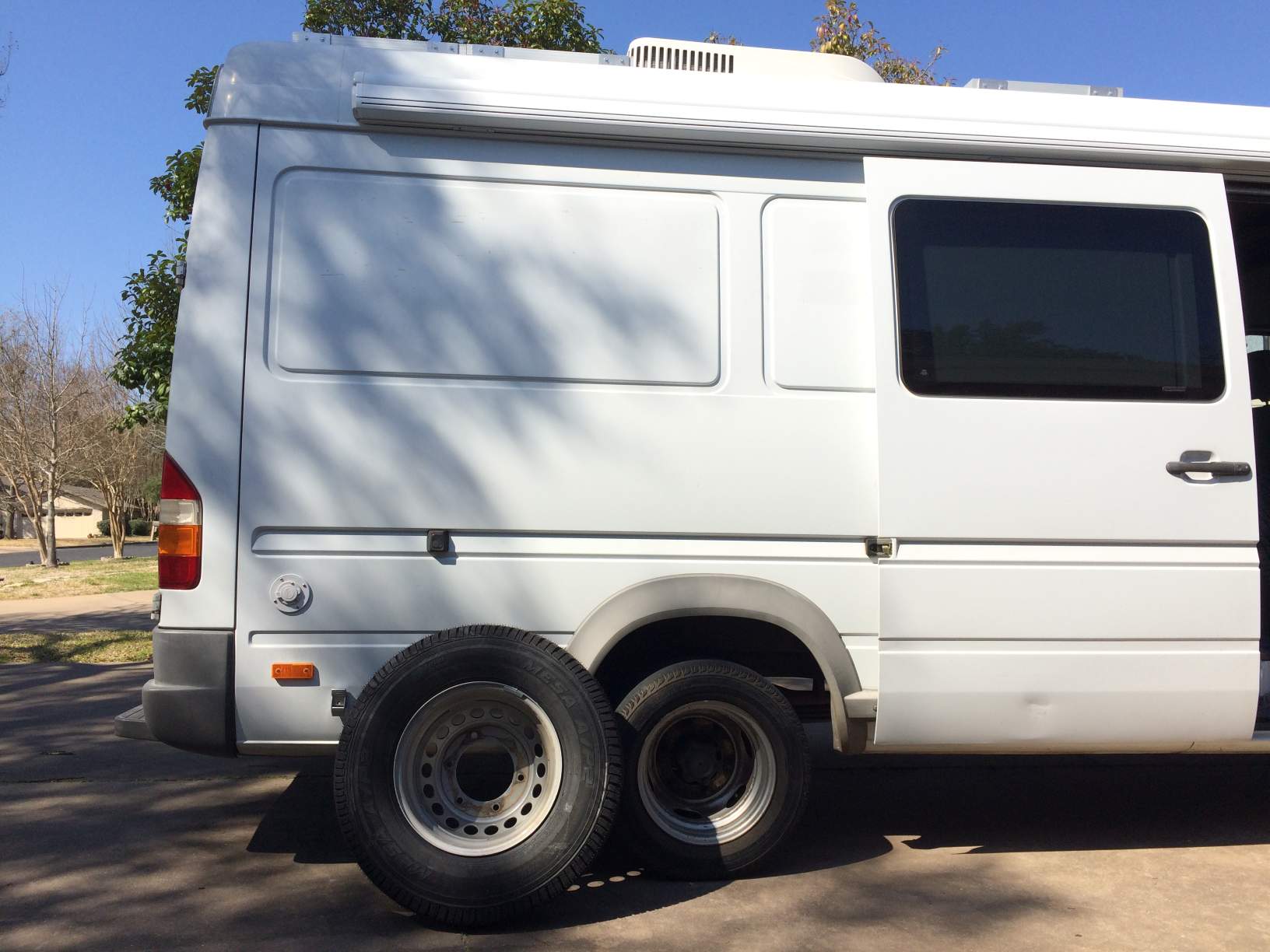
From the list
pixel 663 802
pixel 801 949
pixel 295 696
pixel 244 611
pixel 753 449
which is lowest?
pixel 801 949

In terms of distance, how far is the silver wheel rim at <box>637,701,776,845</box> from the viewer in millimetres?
4039

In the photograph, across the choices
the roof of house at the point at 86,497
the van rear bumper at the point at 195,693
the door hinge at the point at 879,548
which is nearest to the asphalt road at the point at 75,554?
the roof of house at the point at 86,497

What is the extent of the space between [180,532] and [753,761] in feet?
7.25

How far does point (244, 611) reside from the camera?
3.81 metres

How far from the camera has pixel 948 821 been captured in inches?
199

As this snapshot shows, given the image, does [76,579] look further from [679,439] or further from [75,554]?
[75,554]

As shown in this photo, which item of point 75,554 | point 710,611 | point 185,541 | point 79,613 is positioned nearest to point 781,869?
point 710,611

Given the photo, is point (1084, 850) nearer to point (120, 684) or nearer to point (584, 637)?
point (584, 637)

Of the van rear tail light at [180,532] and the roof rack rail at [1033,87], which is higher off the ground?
the roof rack rail at [1033,87]

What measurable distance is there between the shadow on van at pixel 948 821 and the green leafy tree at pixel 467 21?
753 cm

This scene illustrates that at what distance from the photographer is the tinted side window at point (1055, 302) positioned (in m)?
4.11

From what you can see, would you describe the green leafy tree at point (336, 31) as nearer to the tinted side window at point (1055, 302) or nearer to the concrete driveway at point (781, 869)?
the concrete driveway at point (781, 869)

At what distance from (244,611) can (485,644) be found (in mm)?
853

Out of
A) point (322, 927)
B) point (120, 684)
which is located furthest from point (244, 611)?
point (120, 684)
